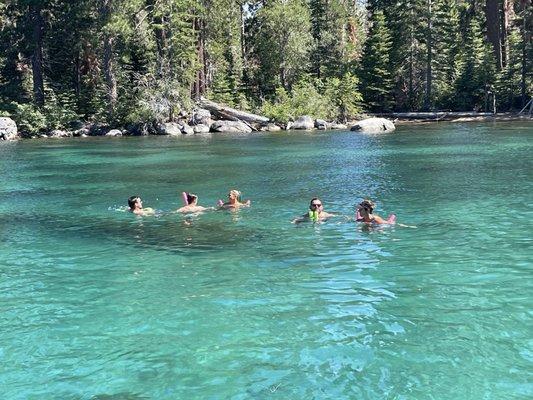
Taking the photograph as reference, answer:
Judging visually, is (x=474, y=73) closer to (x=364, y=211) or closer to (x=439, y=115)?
(x=439, y=115)

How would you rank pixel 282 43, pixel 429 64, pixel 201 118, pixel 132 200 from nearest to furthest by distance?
pixel 132 200 < pixel 201 118 < pixel 429 64 < pixel 282 43

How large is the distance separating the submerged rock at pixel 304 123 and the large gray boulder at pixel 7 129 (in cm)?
2315

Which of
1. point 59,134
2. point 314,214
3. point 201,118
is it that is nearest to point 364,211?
point 314,214

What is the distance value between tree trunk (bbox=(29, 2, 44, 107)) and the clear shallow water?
3796 centimetres

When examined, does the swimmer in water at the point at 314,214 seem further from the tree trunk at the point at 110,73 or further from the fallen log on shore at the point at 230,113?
the tree trunk at the point at 110,73

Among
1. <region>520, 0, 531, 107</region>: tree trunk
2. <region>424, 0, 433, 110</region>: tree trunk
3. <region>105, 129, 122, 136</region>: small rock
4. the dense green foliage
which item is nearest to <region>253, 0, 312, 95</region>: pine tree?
the dense green foliage

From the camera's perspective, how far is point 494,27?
193 ft

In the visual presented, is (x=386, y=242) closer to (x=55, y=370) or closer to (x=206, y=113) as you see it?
(x=55, y=370)

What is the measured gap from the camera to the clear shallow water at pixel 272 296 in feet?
19.6

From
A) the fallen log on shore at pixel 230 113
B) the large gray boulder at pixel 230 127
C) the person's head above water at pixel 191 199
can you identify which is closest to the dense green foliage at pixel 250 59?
the fallen log on shore at pixel 230 113

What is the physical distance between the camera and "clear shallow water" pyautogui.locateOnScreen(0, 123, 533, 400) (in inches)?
235

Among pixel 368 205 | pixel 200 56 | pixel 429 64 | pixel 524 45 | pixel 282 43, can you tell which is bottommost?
pixel 368 205

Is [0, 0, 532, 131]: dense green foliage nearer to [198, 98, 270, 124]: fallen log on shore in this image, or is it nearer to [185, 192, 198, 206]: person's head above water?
[198, 98, 270, 124]: fallen log on shore

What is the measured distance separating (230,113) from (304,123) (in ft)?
23.5
